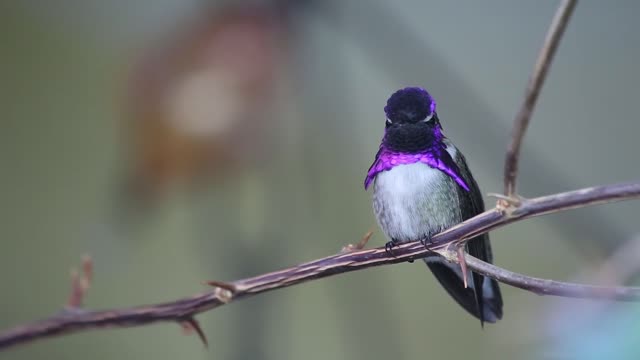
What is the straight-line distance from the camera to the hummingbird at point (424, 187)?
25 centimetres

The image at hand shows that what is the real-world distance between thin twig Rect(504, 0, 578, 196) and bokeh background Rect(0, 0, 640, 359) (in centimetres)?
6

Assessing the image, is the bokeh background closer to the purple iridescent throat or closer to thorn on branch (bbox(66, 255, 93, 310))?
the purple iridescent throat

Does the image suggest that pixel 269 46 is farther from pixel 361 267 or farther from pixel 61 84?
pixel 61 84

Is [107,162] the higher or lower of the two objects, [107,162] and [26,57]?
the lower

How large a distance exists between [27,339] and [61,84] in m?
0.97

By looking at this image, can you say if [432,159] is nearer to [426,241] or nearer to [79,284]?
[426,241]

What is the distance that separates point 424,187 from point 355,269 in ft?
0.22

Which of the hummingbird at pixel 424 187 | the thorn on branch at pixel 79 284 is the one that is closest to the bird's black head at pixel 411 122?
the hummingbird at pixel 424 187

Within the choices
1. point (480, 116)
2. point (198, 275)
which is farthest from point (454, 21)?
point (198, 275)

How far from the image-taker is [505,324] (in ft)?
1.06

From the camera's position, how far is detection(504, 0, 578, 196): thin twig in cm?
20

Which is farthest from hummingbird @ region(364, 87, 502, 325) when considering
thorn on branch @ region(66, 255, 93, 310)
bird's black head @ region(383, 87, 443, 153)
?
thorn on branch @ region(66, 255, 93, 310)

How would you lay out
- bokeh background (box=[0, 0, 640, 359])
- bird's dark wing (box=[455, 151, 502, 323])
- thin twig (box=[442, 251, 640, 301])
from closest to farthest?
thin twig (box=[442, 251, 640, 301])
bird's dark wing (box=[455, 151, 502, 323])
bokeh background (box=[0, 0, 640, 359])

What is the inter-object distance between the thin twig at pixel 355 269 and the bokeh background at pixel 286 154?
3 cm
